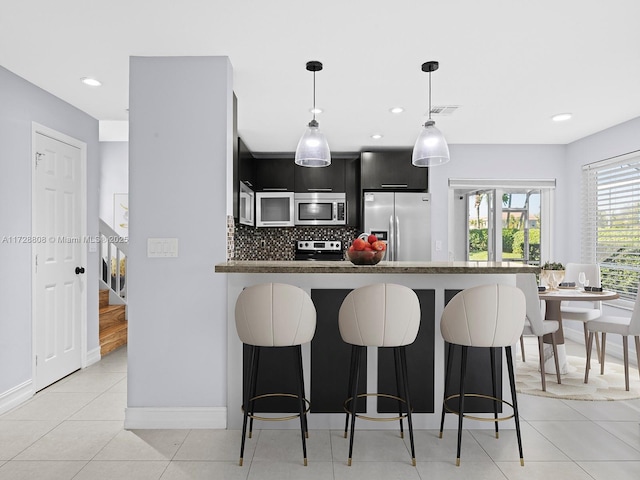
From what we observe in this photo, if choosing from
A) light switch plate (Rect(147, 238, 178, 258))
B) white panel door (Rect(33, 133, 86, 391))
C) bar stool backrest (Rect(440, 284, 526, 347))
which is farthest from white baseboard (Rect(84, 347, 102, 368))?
bar stool backrest (Rect(440, 284, 526, 347))

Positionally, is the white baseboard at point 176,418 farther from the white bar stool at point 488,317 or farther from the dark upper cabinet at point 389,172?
the dark upper cabinet at point 389,172

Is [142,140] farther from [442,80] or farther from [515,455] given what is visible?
[515,455]

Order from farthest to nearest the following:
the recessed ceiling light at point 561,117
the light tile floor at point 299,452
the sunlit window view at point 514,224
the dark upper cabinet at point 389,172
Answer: the sunlit window view at point 514,224 < the dark upper cabinet at point 389,172 < the recessed ceiling light at point 561,117 < the light tile floor at point 299,452

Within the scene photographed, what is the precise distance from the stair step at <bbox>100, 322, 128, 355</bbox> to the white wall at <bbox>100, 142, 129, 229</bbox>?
1.71 m

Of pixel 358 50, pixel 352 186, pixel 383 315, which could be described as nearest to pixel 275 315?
pixel 383 315

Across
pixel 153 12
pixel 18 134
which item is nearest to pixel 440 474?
pixel 153 12

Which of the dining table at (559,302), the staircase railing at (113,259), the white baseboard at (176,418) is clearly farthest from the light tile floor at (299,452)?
the staircase railing at (113,259)

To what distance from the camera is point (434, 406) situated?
2926mm

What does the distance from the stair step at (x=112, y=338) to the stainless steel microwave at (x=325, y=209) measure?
2.47m

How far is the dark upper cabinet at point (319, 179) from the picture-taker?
233 inches

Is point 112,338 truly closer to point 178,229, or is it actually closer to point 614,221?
point 178,229

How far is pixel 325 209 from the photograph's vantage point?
19.3ft

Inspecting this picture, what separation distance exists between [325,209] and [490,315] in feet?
12.0

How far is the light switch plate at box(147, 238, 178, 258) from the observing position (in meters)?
2.95
